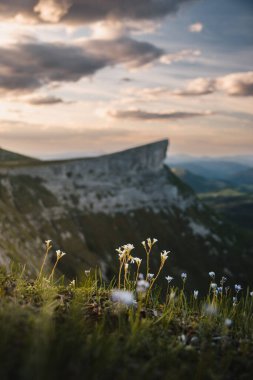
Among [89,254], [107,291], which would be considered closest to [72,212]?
[89,254]

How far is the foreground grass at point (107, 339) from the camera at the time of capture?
15.1 feet

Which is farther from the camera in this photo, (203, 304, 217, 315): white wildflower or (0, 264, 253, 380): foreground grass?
(203, 304, 217, 315): white wildflower

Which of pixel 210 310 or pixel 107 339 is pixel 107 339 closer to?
pixel 107 339

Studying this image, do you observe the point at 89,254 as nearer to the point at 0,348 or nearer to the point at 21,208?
the point at 21,208

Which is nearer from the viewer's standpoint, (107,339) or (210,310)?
(107,339)

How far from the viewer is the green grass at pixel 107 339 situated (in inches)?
181

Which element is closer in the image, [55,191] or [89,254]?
[89,254]

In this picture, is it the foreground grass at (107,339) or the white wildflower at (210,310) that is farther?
the white wildflower at (210,310)

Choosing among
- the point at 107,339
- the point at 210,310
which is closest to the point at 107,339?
the point at 107,339

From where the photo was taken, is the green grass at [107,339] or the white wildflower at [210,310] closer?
the green grass at [107,339]

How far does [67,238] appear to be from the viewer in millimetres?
179500

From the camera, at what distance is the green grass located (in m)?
4.60

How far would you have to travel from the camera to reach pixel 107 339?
5402 mm

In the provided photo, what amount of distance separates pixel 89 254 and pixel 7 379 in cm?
17674
